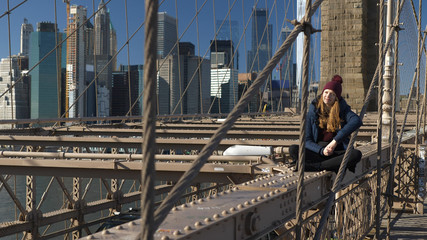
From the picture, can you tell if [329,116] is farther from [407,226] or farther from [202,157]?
[407,226]

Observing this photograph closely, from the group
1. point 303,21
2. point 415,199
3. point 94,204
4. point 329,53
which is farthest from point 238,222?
point 329,53

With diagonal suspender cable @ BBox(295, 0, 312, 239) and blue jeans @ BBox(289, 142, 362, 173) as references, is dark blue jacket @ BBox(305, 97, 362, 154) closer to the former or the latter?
blue jeans @ BBox(289, 142, 362, 173)

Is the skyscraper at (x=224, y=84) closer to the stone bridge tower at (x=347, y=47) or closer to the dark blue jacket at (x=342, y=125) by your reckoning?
the stone bridge tower at (x=347, y=47)

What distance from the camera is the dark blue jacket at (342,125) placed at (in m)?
4.64

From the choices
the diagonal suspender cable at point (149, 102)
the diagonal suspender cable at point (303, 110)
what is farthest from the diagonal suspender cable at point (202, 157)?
the diagonal suspender cable at point (149, 102)

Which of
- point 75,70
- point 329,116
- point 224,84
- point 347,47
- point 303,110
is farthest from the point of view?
point 224,84

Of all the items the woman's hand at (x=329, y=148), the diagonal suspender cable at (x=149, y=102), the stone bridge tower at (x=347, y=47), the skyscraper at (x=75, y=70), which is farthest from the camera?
the skyscraper at (x=75, y=70)

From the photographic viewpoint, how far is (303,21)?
333 cm

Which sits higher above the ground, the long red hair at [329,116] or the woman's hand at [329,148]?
the long red hair at [329,116]

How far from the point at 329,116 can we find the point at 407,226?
193 inches

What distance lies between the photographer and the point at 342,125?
487cm

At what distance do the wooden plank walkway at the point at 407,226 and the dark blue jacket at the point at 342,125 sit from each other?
11.6ft

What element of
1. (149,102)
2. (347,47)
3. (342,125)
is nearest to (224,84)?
(347,47)

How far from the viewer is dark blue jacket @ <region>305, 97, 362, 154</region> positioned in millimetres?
4637
